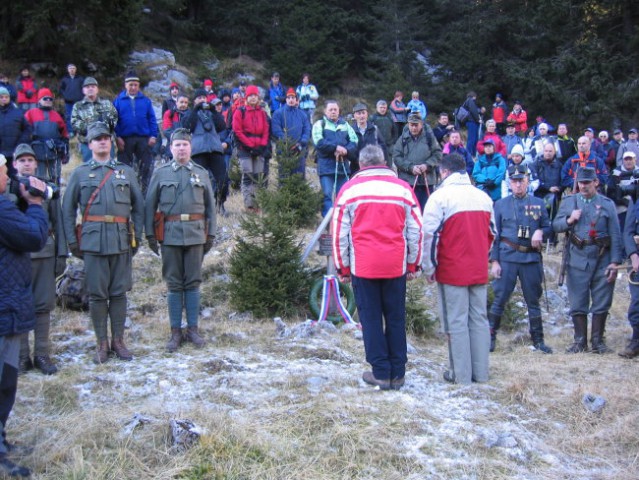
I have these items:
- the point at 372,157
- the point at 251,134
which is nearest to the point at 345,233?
the point at 372,157

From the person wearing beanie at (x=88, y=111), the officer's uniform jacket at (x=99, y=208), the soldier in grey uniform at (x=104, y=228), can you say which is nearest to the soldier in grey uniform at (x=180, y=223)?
the soldier in grey uniform at (x=104, y=228)

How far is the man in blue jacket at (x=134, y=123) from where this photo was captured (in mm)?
9883

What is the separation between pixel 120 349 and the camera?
628 centimetres

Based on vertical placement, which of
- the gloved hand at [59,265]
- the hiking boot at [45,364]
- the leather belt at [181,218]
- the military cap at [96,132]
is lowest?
the hiking boot at [45,364]

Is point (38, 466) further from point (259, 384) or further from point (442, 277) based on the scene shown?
point (442, 277)

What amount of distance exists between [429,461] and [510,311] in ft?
19.0

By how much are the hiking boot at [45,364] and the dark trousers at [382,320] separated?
2957 millimetres

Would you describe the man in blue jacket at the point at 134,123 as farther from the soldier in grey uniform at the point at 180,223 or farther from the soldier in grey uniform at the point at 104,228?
the soldier in grey uniform at the point at 104,228

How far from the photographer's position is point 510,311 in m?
9.66

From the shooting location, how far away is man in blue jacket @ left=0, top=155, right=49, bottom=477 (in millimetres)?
4000

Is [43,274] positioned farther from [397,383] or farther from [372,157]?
[397,383]

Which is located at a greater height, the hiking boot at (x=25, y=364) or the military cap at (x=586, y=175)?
the military cap at (x=586, y=175)

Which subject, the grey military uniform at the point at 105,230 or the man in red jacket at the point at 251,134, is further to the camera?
the man in red jacket at the point at 251,134

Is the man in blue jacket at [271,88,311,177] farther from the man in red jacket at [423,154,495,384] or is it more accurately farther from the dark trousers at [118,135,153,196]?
the man in red jacket at [423,154,495,384]
